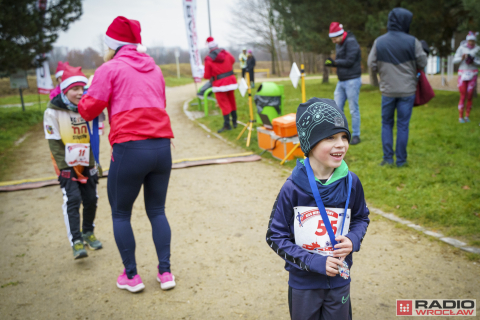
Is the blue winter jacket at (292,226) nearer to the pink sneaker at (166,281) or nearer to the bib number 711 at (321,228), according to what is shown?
the bib number 711 at (321,228)

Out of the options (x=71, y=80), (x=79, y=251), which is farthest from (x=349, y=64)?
(x=79, y=251)

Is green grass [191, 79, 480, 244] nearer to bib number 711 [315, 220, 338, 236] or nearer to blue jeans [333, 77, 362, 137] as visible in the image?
blue jeans [333, 77, 362, 137]

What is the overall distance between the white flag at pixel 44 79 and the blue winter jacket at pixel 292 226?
15.9 metres

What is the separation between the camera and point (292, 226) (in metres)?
2.06

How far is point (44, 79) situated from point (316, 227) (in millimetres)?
16549

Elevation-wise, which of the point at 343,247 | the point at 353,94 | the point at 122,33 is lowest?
the point at 343,247

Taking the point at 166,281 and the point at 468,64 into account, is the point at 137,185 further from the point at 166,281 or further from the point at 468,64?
the point at 468,64

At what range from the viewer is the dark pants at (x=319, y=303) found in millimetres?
1996

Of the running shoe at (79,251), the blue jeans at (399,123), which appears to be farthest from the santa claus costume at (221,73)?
the running shoe at (79,251)

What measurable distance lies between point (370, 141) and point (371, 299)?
521 cm

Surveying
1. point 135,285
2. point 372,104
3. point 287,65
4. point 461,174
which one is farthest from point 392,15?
point 287,65

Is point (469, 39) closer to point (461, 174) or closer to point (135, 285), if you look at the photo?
point (461, 174)

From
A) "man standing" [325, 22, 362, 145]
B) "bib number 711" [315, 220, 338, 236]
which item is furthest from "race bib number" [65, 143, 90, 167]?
"man standing" [325, 22, 362, 145]

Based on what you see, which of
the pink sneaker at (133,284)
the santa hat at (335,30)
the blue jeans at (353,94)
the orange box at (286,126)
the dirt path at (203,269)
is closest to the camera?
the dirt path at (203,269)
